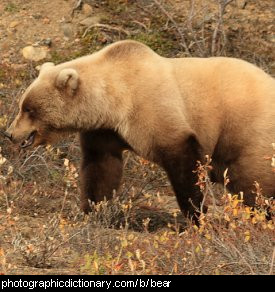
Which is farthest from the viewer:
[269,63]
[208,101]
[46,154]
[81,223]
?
[269,63]

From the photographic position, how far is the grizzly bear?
7234 millimetres

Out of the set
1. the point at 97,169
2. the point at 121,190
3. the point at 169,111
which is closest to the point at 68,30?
the point at 121,190

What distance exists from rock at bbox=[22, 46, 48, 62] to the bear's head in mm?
3938

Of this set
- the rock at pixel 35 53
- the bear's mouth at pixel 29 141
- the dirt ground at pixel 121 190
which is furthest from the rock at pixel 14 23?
the bear's mouth at pixel 29 141

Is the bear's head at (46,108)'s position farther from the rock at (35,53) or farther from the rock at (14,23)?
the rock at (14,23)

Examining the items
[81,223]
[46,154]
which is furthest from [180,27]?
[81,223]

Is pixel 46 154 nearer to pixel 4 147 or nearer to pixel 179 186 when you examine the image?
pixel 4 147

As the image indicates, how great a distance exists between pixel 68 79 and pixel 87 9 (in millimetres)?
5065

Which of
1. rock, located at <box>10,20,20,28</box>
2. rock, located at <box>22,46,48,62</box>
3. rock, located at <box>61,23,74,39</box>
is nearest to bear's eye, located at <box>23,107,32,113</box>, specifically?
rock, located at <box>22,46,48,62</box>

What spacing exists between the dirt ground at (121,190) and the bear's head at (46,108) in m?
0.40

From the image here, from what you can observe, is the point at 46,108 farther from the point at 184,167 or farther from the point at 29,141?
the point at 184,167

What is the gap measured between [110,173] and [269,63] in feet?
13.4

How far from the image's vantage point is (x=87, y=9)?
40.1 ft

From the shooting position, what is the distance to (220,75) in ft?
24.8
